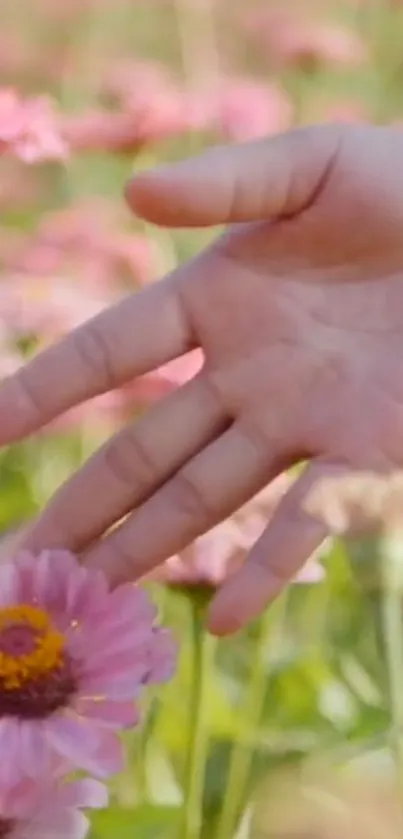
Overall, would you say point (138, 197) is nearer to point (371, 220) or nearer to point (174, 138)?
point (371, 220)

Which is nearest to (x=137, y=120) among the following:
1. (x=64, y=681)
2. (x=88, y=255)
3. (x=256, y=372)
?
(x=88, y=255)

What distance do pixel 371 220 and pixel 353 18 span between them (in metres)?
0.31

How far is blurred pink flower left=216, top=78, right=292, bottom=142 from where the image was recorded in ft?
1.61

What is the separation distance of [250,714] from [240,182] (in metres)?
0.17

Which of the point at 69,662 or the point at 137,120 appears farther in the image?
the point at 137,120

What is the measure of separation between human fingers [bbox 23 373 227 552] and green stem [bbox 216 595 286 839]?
0.06 meters

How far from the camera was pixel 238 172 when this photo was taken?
0.95 ft

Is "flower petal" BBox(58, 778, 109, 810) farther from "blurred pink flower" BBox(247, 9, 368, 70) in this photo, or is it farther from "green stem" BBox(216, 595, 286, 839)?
"blurred pink flower" BBox(247, 9, 368, 70)

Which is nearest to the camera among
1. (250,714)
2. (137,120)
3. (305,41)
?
(250,714)

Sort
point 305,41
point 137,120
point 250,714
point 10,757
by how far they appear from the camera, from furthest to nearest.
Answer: point 305,41 → point 137,120 → point 250,714 → point 10,757

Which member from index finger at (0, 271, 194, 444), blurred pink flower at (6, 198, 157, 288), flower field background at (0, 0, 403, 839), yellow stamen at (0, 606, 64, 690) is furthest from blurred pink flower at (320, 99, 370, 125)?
yellow stamen at (0, 606, 64, 690)

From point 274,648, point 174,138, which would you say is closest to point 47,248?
point 174,138

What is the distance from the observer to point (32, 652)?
0.26m

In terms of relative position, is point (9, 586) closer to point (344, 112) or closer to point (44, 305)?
point (44, 305)
